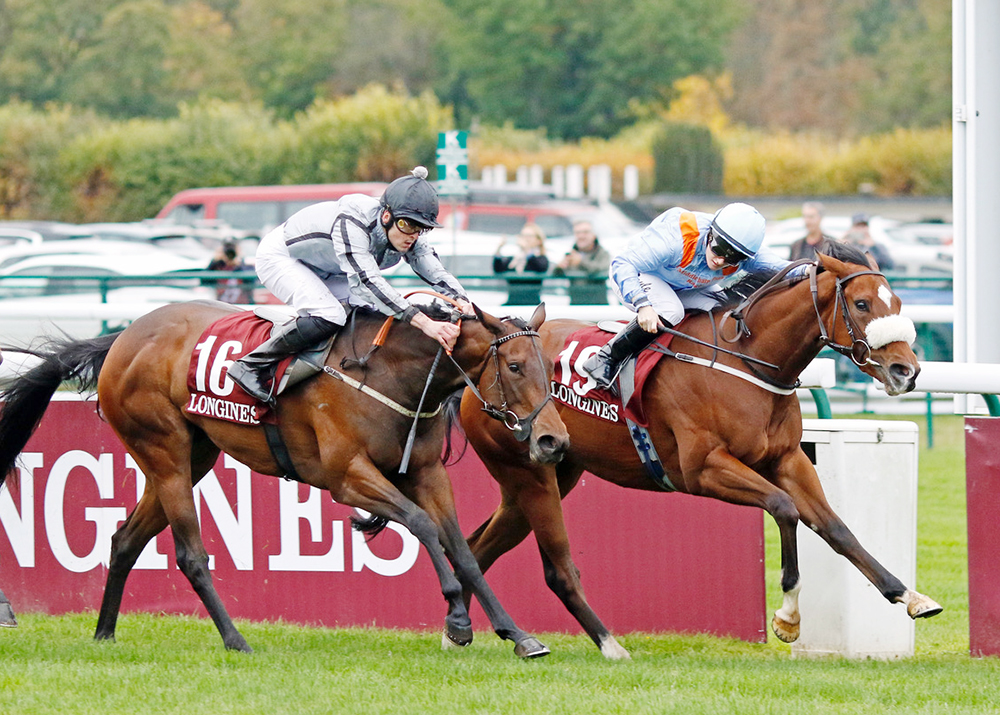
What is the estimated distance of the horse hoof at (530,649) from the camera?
6004 millimetres

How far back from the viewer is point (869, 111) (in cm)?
6022

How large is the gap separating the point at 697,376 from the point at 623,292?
48cm

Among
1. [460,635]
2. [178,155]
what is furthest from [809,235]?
[178,155]

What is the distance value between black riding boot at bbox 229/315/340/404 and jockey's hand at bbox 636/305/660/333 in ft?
4.09

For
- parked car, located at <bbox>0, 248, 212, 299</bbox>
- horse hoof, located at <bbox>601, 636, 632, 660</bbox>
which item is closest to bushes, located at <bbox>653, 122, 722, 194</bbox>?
parked car, located at <bbox>0, 248, 212, 299</bbox>

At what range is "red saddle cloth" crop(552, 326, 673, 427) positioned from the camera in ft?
21.5

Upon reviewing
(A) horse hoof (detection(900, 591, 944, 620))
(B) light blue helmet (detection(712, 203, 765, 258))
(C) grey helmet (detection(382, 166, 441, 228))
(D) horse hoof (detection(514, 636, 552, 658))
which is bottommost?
(D) horse hoof (detection(514, 636, 552, 658))

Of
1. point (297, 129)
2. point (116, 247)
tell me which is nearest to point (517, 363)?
point (116, 247)

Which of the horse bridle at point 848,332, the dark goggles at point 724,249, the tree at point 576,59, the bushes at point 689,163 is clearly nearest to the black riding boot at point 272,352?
the dark goggles at point 724,249

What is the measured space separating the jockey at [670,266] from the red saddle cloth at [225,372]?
4.58 ft

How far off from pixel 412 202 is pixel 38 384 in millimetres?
2215

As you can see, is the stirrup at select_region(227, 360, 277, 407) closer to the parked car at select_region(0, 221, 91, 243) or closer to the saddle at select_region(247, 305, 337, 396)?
the saddle at select_region(247, 305, 337, 396)

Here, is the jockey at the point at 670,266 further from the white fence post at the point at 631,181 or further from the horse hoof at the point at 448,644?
the white fence post at the point at 631,181

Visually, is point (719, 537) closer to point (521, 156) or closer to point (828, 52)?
point (521, 156)
